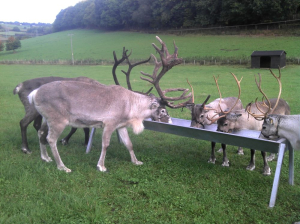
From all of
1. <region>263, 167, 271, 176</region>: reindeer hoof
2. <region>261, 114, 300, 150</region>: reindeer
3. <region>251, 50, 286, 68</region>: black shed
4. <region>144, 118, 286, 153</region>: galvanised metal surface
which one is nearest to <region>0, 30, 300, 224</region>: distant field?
<region>263, 167, 271, 176</region>: reindeer hoof

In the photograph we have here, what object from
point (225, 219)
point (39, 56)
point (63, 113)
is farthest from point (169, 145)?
point (39, 56)

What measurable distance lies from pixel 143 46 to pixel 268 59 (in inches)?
499

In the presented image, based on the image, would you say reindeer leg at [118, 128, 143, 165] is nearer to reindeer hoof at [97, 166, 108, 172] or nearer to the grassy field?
the grassy field

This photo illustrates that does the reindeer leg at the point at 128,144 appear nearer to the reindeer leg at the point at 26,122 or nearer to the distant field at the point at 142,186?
the distant field at the point at 142,186

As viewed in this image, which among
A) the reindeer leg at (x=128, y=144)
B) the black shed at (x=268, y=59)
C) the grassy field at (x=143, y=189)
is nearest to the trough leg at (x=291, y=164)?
the grassy field at (x=143, y=189)

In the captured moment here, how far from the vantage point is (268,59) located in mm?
27516

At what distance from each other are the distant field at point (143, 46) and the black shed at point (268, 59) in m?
0.54

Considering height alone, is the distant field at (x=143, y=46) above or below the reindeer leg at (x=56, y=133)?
above

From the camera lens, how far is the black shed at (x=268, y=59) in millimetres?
25531

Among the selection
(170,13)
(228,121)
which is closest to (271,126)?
(228,121)

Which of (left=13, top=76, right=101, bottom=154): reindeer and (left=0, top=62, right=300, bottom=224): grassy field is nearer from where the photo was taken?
(left=0, top=62, right=300, bottom=224): grassy field

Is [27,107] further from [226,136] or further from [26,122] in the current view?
[226,136]

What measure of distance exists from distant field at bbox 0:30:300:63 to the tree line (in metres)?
1.55

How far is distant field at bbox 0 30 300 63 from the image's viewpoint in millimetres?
24797
